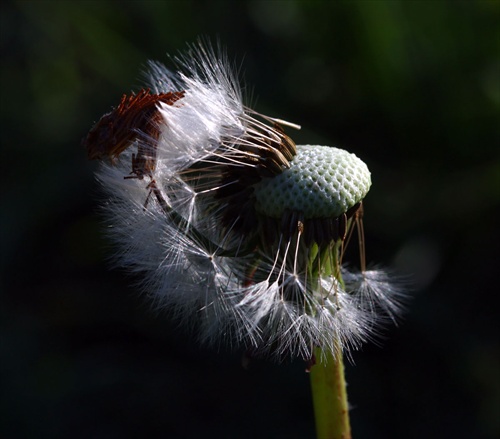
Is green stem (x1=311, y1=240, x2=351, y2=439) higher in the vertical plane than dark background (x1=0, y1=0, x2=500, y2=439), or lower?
lower

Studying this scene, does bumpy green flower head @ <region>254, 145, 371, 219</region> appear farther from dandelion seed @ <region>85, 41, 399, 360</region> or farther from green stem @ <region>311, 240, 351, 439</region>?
green stem @ <region>311, 240, 351, 439</region>

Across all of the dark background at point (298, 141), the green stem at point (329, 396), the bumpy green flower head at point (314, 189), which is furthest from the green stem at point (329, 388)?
the dark background at point (298, 141)

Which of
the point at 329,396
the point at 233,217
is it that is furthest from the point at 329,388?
the point at 233,217

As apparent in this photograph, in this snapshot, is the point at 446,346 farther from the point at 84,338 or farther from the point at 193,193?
the point at 193,193

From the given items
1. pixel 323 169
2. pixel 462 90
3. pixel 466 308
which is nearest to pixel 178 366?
pixel 466 308

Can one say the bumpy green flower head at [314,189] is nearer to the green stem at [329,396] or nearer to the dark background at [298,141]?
the green stem at [329,396]

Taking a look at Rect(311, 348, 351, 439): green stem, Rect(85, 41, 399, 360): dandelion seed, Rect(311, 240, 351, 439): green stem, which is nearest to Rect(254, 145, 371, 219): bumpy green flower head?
Rect(85, 41, 399, 360): dandelion seed

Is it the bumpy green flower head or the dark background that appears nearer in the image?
the bumpy green flower head

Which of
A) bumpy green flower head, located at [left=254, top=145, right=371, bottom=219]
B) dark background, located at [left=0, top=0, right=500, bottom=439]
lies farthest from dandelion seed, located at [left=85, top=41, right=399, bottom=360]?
dark background, located at [left=0, top=0, right=500, bottom=439]

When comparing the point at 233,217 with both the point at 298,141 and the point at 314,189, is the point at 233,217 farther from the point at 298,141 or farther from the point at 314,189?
the point at 298,141
